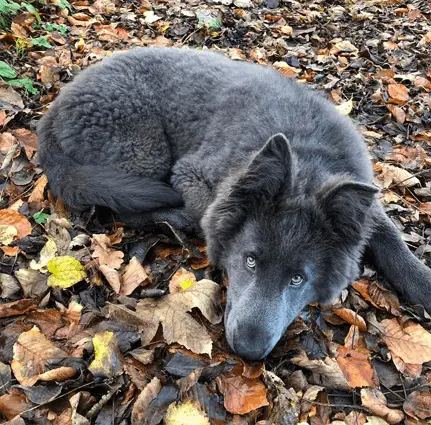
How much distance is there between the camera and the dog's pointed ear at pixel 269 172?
2701 millimetres

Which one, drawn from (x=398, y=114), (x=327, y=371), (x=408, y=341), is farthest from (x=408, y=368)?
(x=398, y=114)

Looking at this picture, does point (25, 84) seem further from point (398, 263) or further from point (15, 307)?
point (398, 263)

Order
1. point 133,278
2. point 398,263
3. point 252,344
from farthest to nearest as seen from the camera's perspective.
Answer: point 398,263, point 133,278, point 252,344

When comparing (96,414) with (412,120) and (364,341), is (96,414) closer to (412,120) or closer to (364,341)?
(364,341)

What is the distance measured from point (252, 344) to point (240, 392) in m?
0.30

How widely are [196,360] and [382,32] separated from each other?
6.17 metres

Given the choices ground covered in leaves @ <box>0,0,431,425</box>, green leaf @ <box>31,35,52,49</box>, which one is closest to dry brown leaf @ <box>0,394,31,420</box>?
ground covered in leaves @ <box>0,0,431,425</box>

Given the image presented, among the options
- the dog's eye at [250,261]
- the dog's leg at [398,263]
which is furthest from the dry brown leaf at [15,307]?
the dog's leg at [398,263]

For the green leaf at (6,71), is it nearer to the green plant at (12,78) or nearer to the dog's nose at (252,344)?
the green plant at (12,78)

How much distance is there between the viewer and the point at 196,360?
2850mm

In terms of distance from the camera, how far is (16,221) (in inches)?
148

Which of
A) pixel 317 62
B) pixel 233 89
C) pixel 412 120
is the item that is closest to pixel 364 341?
pixel 233 89

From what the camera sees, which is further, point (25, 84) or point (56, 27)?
point (56, 27)

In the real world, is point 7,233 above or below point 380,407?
above
